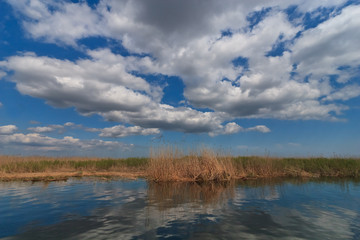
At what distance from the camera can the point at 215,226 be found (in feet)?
19.5

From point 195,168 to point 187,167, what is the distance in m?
0.65

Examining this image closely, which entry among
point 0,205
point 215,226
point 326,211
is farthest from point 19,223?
point 326,211

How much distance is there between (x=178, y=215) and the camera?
6969 mm

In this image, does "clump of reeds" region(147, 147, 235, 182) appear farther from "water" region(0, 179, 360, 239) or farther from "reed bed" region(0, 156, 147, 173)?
"reed bed" region(0, 156, 147, 173)

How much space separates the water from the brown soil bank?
14.7 feet

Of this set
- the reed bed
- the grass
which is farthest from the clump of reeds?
the reed bed

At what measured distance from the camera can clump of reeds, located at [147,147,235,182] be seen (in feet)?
48.4

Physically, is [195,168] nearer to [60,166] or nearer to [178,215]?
[178,215]

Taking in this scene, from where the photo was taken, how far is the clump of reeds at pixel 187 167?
14.8m

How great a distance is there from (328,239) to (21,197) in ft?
39.6

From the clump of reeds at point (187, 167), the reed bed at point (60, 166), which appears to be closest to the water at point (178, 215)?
the clump of reeds at point (187, 167)

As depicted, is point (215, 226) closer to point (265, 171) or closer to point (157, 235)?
point (157, 235)

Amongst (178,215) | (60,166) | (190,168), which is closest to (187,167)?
(190,168)

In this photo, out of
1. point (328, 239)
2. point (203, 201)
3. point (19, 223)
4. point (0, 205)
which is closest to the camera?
point (328, 239)
